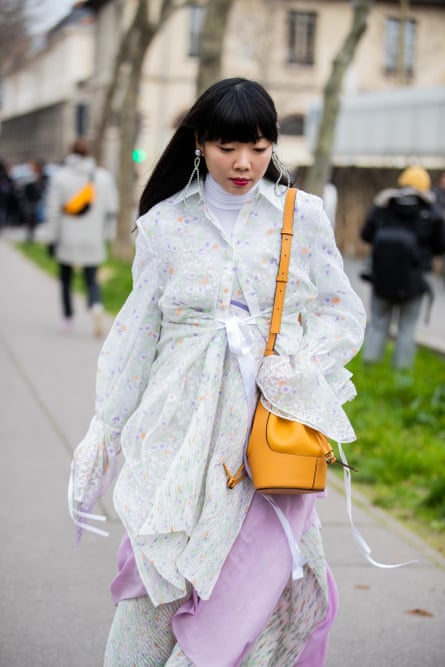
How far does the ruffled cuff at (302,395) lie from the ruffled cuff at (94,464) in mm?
496

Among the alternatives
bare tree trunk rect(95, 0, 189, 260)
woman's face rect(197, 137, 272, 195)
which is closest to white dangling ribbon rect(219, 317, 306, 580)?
woman's face rect(197, 137, 272, 195)

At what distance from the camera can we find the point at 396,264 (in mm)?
9633

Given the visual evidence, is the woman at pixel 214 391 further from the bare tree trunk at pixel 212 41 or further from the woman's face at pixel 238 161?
the bare tree trunk at pixel 212 41

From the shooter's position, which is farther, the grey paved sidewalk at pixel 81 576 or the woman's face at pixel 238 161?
the grey paved sidewalk at pixel 81 576

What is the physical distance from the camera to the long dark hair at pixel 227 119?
320 centimetres

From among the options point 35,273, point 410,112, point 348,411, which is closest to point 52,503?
point 348,411

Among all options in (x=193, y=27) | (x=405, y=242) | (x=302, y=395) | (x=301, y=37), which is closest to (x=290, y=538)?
(x=302, y=395)

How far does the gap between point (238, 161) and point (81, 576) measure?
2.42 metres

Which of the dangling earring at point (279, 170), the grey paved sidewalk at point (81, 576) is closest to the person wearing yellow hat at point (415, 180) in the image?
the grey paved sidewalk at point (81, 576)

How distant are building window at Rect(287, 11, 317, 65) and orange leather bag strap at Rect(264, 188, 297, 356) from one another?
155 feet

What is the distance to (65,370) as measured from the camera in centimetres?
1009

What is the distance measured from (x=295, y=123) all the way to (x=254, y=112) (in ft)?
156

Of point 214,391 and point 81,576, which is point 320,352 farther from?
point 81,576

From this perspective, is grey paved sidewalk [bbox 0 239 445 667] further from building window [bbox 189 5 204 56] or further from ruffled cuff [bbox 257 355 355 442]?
building window [bbox 189 5 204 56]
